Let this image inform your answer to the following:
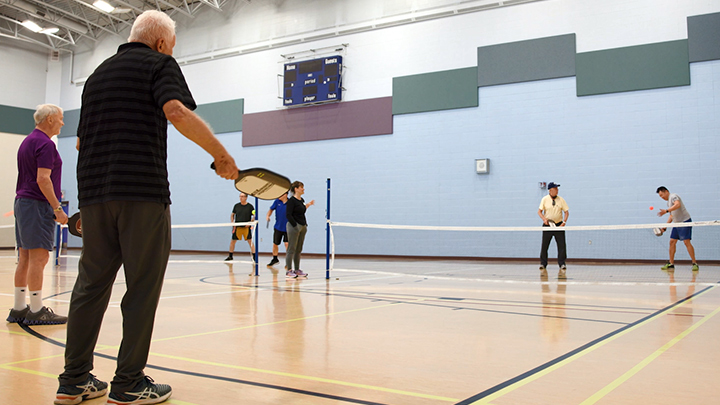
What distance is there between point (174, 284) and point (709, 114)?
42.0ft

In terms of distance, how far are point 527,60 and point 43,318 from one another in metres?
13.9

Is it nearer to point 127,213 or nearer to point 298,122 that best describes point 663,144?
point 298,122

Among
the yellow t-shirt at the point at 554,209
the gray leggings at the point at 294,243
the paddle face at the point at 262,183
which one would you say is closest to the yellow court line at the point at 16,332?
the paddle face at the point at 262,183

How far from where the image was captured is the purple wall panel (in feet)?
57.3

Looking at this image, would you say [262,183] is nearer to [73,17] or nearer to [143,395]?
[143,395]

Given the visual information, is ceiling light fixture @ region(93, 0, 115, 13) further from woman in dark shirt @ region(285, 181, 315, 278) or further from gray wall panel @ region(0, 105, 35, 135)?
woman in dark shirt @ region(285, 181, 315, 278)

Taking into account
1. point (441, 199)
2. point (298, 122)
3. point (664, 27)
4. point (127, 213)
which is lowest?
point (127, 213)

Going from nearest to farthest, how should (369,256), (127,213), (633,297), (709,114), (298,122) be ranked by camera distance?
(127,213), (633,297), (709,114), (369,256), (298,122)

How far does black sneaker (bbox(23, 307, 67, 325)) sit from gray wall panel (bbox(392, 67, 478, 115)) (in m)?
13.3

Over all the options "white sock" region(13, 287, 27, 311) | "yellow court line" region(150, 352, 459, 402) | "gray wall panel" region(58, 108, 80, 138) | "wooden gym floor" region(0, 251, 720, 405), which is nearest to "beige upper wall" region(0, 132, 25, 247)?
"gray wall panel" region(58, 108, 80, 138)

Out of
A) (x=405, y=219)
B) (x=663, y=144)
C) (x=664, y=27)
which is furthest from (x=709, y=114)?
(x=405, y=219)

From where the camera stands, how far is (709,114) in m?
13.3

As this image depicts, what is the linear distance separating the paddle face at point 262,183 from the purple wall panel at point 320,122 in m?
14.1

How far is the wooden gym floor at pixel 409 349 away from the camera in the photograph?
2.68 meters
